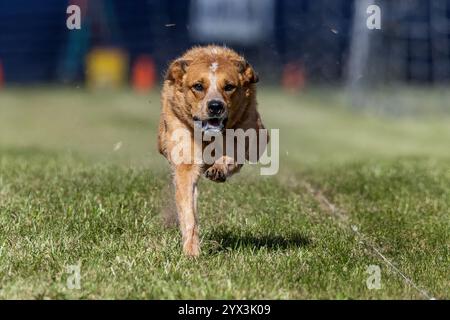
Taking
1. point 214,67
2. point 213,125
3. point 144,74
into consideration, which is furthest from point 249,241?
point 144,74

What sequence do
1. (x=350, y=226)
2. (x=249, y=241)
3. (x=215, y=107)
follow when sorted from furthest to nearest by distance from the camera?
1. (x=350, y=226)
2. (x=249, y=241)
3. (x=215, y=107)

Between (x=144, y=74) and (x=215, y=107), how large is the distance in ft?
71.5

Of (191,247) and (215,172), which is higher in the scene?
(215,172)

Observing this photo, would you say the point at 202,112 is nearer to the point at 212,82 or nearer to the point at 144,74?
the point at 212,82

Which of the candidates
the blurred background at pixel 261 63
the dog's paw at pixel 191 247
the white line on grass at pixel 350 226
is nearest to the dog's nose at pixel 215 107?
the dog's paw at pixel 191 247

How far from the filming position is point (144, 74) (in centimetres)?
2755

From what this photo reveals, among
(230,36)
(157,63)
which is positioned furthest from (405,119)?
(157,63)

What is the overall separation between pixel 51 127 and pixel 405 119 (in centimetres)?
888

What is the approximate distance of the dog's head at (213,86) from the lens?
6062 mm

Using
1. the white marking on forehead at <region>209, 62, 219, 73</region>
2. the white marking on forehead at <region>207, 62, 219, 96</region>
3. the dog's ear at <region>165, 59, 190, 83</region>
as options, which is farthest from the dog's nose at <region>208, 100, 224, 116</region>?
the dog's ear at <region>165, 59, 190, 83</region>

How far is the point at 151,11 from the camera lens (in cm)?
2830

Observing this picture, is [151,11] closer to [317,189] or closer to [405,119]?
[405,119]

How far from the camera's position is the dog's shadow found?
20.0 feet

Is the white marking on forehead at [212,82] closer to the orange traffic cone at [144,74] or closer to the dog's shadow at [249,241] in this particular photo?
the dog's shadow at [249,241]
